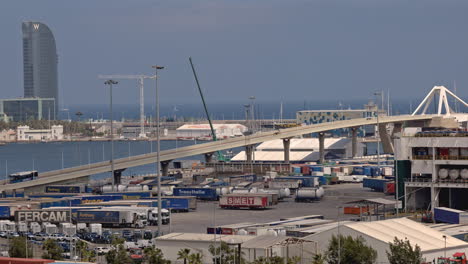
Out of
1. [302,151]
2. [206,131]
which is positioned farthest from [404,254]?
[206,131]

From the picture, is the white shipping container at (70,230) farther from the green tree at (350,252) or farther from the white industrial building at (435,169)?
the white industrial building at (435,169)

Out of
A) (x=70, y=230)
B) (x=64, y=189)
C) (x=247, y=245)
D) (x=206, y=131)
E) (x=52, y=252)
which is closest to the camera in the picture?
(x=247, y=245)

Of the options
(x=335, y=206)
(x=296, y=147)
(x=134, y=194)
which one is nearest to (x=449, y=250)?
(x=335, y=206)

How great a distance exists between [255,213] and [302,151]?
55.1 metres

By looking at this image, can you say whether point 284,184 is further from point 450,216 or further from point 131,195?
point 450,216

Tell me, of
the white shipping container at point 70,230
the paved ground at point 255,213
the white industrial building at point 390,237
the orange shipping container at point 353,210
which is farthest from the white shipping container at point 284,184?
the white industrial building at point 390,237

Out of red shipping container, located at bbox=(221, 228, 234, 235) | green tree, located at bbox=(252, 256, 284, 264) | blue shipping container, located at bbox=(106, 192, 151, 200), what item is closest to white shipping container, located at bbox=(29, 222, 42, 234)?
red shipping container, located at bbox=(221, 228, 234, 235)

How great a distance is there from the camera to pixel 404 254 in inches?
1236

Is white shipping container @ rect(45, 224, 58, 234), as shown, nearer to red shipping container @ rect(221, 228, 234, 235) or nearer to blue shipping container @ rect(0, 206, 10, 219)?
blue shipping container @ rect(0, 206, 10, 219)

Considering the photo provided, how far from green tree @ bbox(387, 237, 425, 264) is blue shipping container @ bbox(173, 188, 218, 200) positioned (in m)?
31.9

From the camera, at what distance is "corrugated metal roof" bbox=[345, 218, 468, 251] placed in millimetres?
34438

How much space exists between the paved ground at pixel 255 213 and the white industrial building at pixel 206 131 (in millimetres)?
119430

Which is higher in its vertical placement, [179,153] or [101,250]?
[179,153]

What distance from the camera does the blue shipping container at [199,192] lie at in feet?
208
